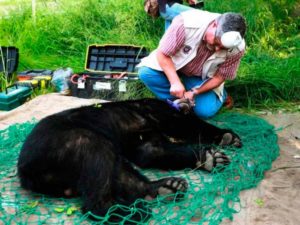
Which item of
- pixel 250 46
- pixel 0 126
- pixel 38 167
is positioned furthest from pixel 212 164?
pixel 250 46

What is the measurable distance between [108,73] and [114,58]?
0.25 m

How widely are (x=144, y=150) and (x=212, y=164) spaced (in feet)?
1.56

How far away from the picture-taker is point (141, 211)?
8.72 feet

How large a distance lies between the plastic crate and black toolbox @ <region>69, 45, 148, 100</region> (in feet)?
1.70

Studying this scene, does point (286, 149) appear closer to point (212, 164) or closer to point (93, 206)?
point (212, 164)

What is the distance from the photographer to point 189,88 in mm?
4168

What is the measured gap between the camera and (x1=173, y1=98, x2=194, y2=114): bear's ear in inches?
141

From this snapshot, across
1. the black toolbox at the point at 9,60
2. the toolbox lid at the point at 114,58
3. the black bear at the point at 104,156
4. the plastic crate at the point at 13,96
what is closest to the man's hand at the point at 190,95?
the black bear at the point at 104,156

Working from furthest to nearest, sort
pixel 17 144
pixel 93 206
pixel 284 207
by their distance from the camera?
pixel 17 144, pixel 284 207, pixel 93 206

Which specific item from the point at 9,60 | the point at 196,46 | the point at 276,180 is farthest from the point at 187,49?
the point at 9,60

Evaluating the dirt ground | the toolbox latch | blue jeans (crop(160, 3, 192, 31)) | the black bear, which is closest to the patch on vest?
the black bear

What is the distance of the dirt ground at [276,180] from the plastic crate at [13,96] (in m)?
0.20

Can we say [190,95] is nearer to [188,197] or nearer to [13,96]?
[188,197]

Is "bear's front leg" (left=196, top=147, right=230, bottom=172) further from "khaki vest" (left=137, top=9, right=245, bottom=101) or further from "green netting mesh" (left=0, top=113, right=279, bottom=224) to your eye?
"khaki vest" (left=137, top=9, right=245, bottom=101)
